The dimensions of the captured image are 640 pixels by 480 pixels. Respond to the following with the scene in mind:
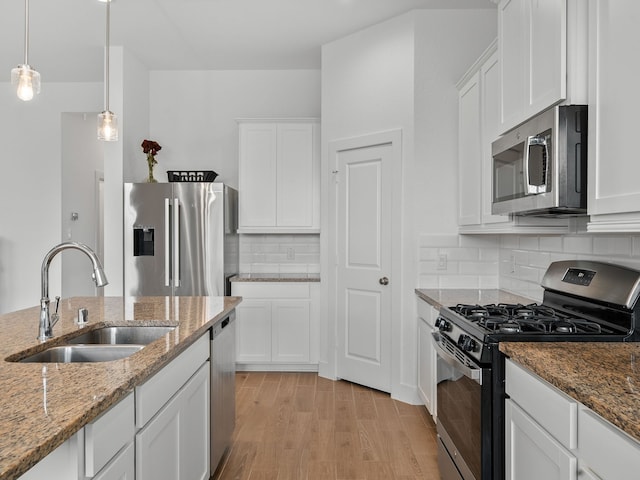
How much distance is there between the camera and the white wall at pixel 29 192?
5.26 metres

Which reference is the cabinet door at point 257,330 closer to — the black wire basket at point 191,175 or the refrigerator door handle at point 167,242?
the refrigerator door handle at point 167,242

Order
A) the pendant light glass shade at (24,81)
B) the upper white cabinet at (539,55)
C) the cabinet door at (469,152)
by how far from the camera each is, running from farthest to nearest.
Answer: the cabinet door at (469,152) < the pendant light glass shade at (24,81) < the upper white cabinet at (539,55)

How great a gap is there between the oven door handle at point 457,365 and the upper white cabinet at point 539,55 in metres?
1.06

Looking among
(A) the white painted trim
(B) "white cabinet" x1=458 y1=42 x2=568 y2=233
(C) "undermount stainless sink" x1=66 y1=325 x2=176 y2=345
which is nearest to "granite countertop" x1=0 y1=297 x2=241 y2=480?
(C) "undermount stainless sink" x1=66 y1=325 x2=176 y2=345

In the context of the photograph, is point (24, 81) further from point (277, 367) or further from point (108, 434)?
point (277, 367)

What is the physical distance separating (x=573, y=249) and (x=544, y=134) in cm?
93

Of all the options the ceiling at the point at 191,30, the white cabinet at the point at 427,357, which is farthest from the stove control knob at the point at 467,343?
the ceiling at the point at 191,30

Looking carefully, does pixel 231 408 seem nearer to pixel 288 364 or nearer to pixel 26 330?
pixel 26 330

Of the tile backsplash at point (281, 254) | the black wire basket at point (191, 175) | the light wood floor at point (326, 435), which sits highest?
the black wire basket at point (191, 175)

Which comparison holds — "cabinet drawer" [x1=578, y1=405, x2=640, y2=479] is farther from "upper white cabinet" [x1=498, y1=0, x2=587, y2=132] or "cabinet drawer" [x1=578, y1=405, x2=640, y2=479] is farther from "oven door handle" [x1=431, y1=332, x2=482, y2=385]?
"upper white cabinet" [x1=498, y1=0, x2=587, y2=132]

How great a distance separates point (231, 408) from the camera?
109 inches

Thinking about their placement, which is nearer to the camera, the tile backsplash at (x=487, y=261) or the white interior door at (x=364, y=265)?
the tile backsplash at (x=487, y=261)

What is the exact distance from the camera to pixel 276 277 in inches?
180

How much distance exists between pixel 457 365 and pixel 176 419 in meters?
1.16
